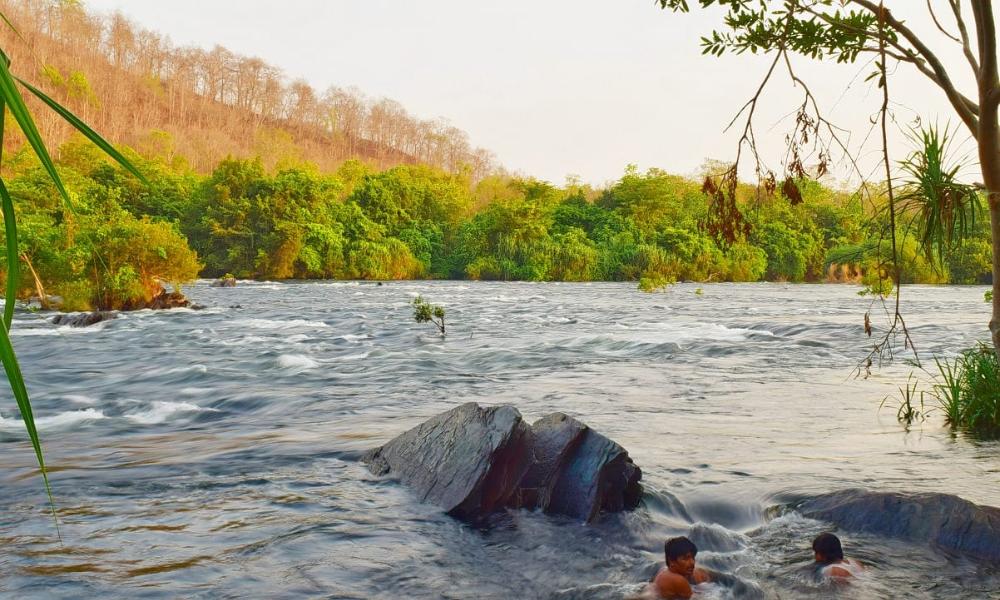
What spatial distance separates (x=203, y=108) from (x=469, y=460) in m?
127

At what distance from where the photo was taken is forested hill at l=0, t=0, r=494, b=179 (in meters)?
96.2

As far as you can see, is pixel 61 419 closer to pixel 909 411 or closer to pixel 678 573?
pixel 678 573

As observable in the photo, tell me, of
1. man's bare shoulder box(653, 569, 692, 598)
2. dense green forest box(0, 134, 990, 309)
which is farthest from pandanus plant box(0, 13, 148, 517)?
dense green forest box(0, 134, 990, 309)

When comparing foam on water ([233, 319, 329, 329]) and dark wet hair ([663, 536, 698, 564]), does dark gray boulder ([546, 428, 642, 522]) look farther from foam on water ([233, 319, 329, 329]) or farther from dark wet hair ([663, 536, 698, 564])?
foam on water ([233, 319, 329, 329])

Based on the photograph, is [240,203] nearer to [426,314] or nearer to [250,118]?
[426,314]

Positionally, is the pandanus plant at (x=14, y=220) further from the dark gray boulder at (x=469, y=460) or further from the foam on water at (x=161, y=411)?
the foam on water at (x=161, y=411)

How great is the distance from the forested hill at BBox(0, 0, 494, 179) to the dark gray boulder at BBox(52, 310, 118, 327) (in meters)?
71.7

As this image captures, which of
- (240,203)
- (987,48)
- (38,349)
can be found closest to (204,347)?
(38,349)

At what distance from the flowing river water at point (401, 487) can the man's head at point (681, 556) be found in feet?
0.67

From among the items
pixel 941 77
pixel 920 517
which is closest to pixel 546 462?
pixel 920 517

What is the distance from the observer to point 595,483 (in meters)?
5.14

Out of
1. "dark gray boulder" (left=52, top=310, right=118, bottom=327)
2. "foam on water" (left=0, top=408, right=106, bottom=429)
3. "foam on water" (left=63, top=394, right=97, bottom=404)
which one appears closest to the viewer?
"foam on water" (left=0, top=408, right=106, bottom=429)

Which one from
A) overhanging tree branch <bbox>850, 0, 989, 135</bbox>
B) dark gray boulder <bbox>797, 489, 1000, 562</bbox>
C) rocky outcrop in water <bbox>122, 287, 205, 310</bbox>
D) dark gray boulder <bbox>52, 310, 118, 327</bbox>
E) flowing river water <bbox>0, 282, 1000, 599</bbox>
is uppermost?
overhanging tree branch <bbox>850, 0, 989, 135</bbox>

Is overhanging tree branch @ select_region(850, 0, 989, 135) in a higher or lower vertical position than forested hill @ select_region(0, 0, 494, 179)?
lower
